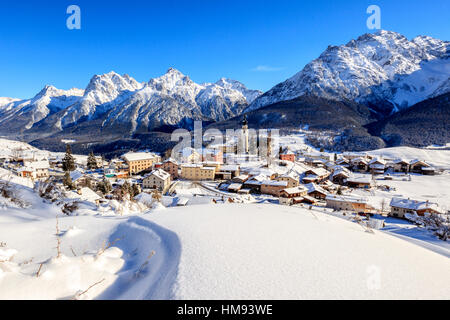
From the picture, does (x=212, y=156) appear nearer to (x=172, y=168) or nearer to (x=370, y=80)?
(x=172, y=168)

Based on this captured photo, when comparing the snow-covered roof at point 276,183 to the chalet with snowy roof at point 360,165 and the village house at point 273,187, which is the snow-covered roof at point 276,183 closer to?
the village house at point 273,187

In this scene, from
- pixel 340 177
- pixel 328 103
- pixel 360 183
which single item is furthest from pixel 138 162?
pixel 328 103

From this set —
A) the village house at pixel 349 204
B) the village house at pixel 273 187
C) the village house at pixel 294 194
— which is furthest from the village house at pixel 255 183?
the village house at pixel 349 204

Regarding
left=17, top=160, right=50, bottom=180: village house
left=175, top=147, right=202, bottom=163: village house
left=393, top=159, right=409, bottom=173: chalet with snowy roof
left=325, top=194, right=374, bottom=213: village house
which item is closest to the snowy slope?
left=325, top=194, right=374, bottom=213: village house

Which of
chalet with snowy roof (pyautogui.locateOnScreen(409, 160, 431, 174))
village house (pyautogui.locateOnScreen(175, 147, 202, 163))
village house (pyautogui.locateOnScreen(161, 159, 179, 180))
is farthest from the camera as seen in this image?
village house (pyautogui.locateOnScreen(175, 147, 202, 163))

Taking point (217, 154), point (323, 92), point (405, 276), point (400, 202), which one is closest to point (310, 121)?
point (323, 92)

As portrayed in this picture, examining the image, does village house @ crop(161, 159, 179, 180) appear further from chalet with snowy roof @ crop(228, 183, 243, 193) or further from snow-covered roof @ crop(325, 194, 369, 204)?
snow-covered roof @ crop(325, 194, 369, 204)
